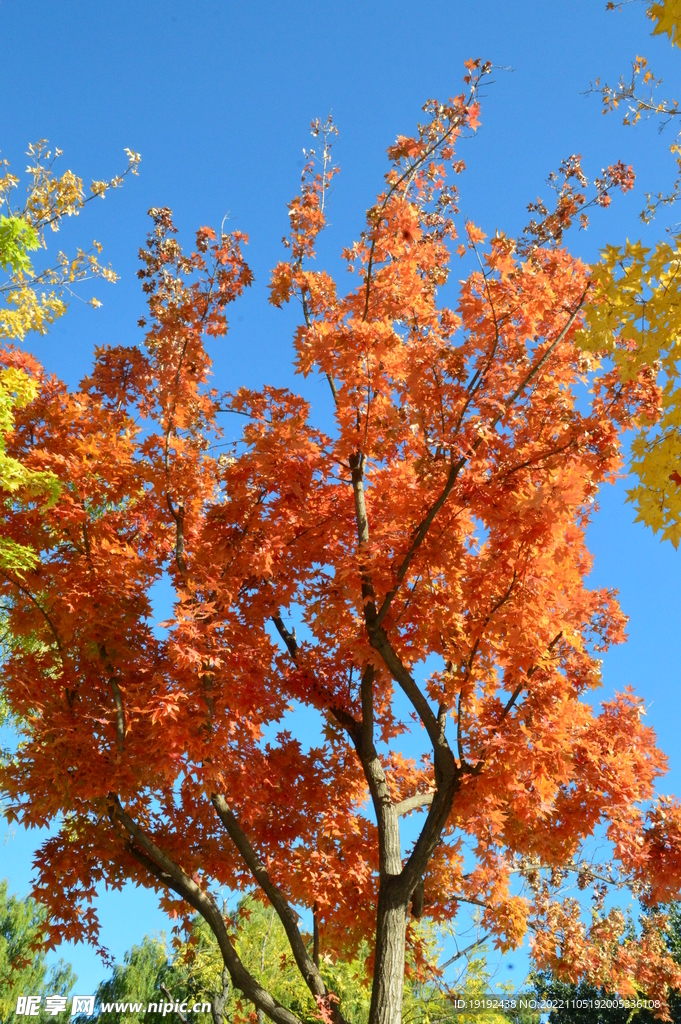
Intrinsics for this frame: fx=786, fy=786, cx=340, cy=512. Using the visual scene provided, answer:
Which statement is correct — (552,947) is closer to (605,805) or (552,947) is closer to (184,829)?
(605,805)

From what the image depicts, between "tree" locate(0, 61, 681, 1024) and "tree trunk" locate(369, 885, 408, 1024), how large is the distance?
18mm

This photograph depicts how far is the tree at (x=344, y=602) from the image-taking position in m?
5.05

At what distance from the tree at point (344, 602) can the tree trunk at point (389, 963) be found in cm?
2

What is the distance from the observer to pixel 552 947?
7.55m

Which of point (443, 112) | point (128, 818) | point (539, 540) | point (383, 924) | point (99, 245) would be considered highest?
point (99, 245)

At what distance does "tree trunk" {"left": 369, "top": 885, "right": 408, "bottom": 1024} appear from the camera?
5.24m

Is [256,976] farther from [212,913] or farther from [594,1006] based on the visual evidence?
[212,913]

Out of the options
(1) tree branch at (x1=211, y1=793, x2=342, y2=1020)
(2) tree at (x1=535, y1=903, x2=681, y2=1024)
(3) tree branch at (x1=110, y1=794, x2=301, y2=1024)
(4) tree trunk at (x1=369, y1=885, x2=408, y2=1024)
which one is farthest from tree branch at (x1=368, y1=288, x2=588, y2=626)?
(2) tree at (x1=535, y1=903, x2=681, y2=1024)

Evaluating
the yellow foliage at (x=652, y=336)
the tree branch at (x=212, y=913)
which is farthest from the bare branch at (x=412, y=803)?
the yellow foliage at (x=652, y=336)

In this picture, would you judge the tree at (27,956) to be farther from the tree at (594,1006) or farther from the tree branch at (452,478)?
the tree branch at (452,478)

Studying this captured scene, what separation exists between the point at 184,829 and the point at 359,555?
2867 millimetres

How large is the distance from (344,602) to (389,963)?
2.48 meters

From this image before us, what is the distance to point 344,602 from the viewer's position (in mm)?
5992

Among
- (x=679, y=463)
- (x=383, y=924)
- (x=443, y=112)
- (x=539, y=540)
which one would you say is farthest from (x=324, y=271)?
(x=383, y=924)
